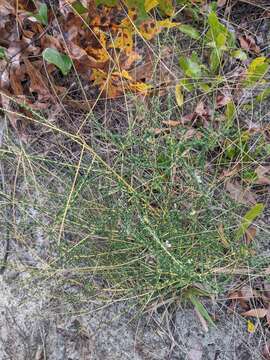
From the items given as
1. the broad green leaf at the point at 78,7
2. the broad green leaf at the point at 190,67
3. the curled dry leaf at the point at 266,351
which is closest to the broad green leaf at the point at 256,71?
the broad green leaf at the point at 190,67

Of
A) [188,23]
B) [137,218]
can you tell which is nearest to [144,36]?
[188,23]

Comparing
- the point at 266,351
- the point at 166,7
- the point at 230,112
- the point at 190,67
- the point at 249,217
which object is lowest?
the point at 266,351

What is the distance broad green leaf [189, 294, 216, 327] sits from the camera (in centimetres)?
163

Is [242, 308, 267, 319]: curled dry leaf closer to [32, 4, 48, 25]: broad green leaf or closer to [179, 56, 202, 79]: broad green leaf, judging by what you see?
[179, 56, 202, 79]: broad green leaf

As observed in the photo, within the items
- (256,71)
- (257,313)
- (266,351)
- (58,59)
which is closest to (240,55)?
(256,71)

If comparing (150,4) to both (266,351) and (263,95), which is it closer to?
(263,95)

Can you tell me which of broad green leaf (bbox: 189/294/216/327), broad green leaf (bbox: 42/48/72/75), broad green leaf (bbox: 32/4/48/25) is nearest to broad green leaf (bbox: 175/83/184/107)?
broad green leaf (bbox: 42/48/72/75)

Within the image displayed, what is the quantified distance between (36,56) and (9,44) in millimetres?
94

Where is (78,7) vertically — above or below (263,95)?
above

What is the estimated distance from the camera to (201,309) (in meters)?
1.63

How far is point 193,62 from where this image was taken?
179 centimetres

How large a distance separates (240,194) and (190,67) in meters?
0.43

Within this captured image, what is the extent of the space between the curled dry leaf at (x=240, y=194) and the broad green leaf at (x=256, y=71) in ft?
1.09

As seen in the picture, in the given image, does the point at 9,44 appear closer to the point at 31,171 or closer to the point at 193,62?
the point at 31,171
